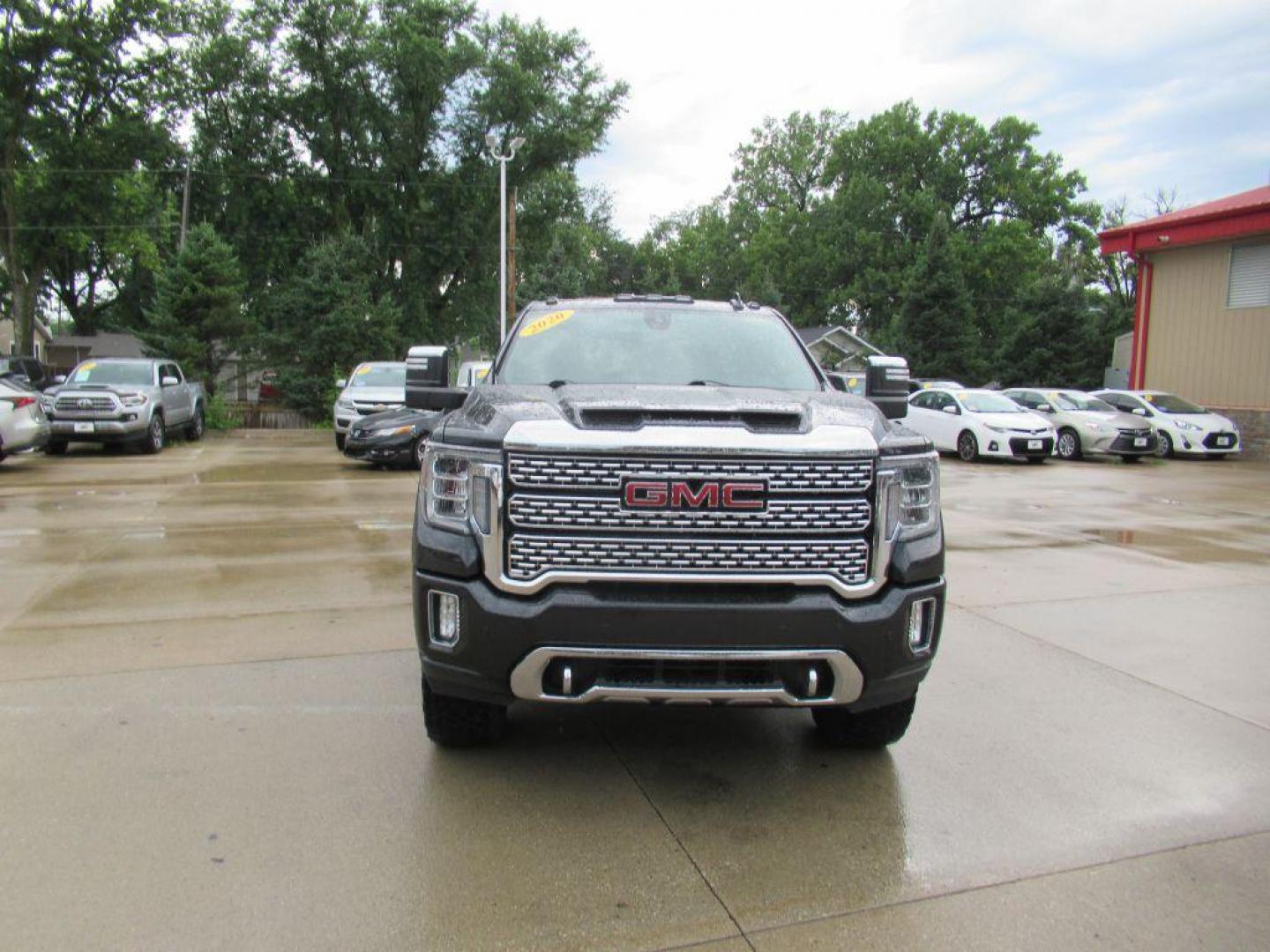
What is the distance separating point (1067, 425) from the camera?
20609 millimetres

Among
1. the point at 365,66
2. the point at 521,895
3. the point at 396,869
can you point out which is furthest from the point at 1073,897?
the point at 365,66

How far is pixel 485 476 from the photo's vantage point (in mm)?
3359

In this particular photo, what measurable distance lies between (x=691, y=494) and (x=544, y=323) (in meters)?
2.06

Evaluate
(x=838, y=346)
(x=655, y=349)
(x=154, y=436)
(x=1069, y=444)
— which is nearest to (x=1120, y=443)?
(x=1069, y=444)

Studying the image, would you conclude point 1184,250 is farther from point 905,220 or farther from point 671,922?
point 905,220

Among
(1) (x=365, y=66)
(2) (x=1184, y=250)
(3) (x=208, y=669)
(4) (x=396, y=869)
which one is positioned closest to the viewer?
(4) (x=396, y=869)

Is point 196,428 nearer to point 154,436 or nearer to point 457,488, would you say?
point 154,436

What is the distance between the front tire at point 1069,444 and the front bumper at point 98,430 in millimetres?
18209

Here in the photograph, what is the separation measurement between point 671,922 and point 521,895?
47 cm

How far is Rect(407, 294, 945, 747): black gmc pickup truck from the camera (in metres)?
3.24

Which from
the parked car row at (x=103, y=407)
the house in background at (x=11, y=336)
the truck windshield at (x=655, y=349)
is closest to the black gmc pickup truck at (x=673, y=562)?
the truck windshield at (x=655, y=349)

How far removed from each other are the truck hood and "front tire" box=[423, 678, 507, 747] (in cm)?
109

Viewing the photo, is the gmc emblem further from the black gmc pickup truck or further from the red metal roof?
the red metal roof

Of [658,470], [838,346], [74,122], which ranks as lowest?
[658,470]
